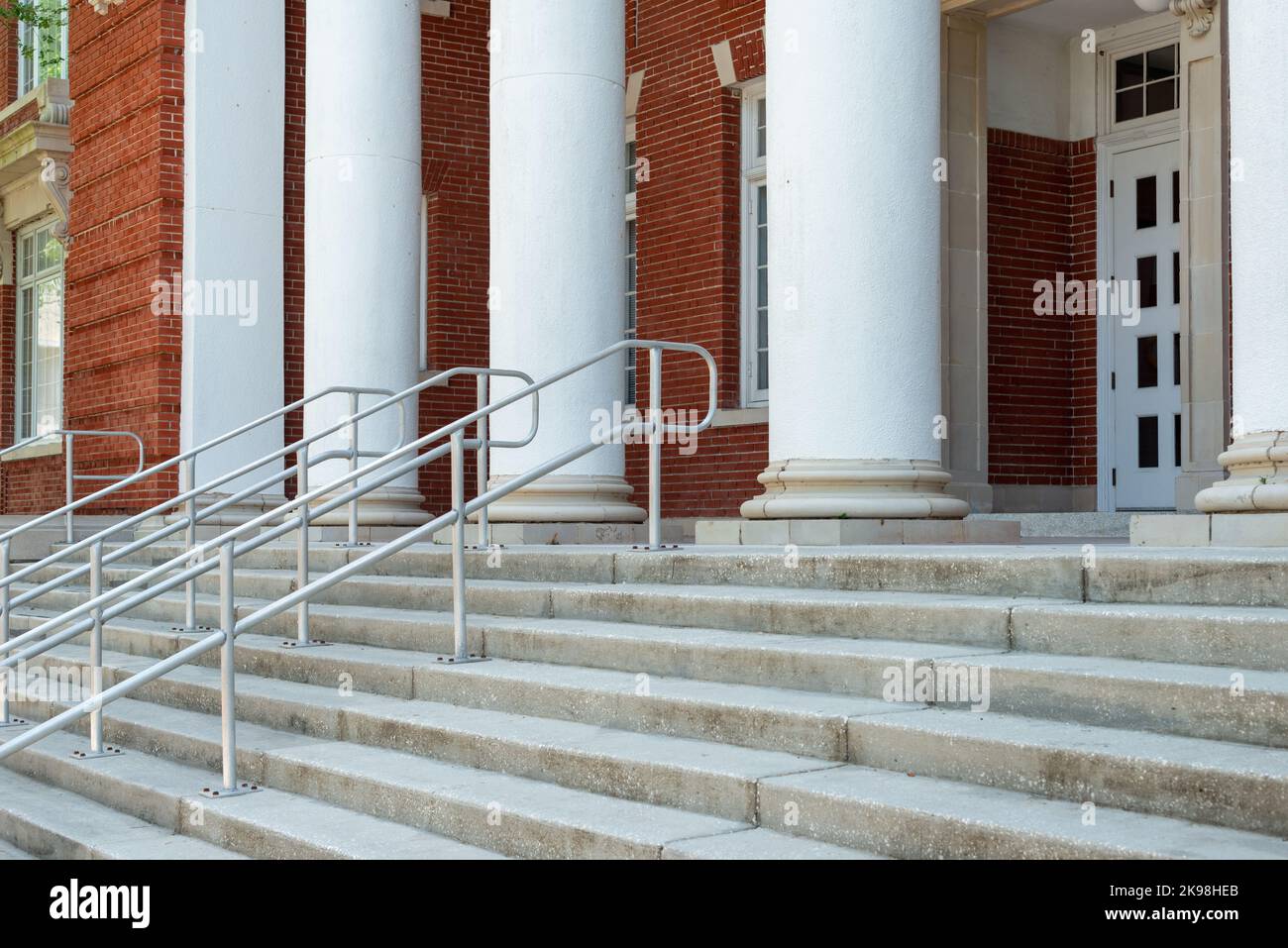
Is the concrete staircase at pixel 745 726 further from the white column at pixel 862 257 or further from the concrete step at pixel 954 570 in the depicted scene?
the white column at pixel 862 257

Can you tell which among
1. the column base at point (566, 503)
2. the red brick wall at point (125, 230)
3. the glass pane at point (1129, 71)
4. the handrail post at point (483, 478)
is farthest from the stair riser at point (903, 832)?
the red brick wall at point (125, 230)

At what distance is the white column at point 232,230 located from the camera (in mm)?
13055

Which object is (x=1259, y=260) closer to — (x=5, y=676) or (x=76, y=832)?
(x=76, y=832)

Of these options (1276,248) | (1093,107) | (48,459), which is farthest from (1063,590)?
(48,459)

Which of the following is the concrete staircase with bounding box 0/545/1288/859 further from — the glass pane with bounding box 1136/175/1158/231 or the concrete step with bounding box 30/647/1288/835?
the glass pane with bounding box 1136/175/1158/231

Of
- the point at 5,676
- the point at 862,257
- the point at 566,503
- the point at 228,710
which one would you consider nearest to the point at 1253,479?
the point at 862,257

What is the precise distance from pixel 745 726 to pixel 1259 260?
2.62 metres

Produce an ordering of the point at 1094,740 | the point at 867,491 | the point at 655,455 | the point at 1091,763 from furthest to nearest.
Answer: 1. the point at 655,455
2. the point at 867,491
3. the point at 1094,740
4. the point at 1091,763

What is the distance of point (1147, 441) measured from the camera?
11.8 metres

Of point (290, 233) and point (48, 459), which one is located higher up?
point (290, 233)
